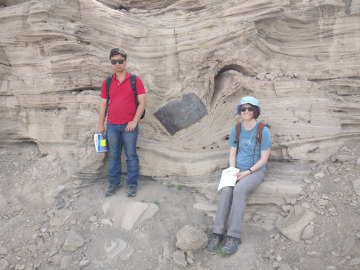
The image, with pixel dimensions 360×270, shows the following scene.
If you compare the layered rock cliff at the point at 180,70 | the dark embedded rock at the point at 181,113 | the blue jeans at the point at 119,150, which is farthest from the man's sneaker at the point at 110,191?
the dark embedded rock at the point at 181,113

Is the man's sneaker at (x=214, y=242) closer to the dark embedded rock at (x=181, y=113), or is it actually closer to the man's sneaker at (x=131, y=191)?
the man's sneaker at (x=131, y=191)

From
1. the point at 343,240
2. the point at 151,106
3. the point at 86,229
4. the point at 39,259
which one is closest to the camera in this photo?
the point at 343,240

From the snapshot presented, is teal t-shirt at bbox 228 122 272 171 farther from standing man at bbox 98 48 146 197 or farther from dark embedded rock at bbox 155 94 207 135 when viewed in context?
standing man at bbox 98 48 146 197

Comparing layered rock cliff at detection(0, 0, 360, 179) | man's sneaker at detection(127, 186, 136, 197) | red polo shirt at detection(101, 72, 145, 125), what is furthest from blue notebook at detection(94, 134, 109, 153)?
man's sneaker at detection(127, 186, 136, 197)

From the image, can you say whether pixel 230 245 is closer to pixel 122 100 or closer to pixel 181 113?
pixel 181 113

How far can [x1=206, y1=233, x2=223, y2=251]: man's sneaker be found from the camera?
447 cm

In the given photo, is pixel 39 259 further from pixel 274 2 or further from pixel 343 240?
pixel 274 2

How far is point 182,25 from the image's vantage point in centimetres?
627

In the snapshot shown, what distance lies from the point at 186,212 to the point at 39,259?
2.34 meters

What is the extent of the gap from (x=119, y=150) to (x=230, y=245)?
2.42 meters

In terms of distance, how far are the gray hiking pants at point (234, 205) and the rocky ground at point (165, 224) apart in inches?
11.9

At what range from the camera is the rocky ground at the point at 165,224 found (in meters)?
4.28

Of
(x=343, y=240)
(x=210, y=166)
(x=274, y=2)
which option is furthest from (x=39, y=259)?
(x=274, y=2)

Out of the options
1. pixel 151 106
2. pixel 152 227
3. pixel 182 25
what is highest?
pixel 182 25
